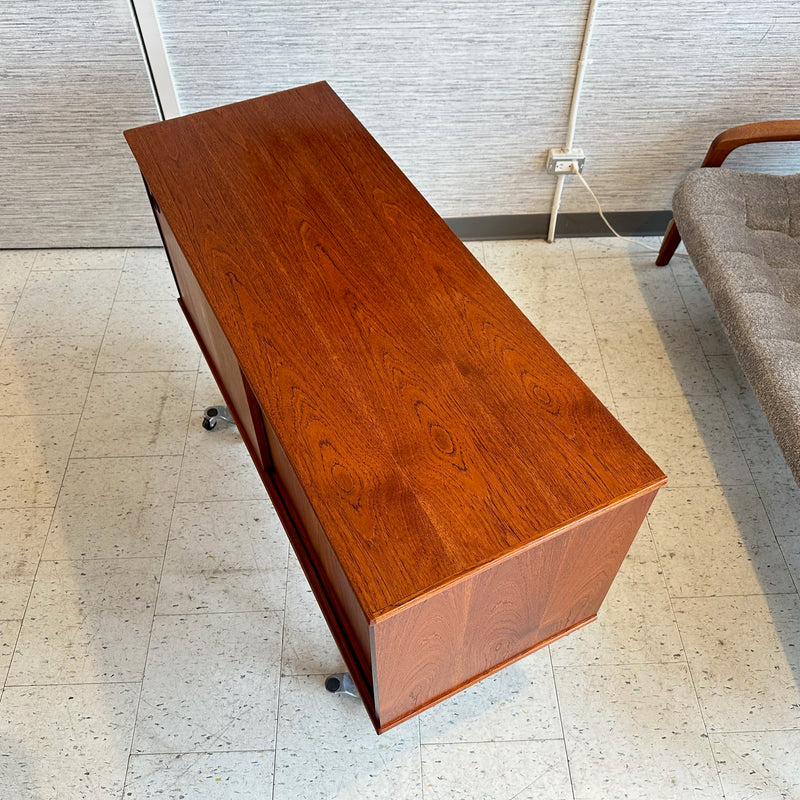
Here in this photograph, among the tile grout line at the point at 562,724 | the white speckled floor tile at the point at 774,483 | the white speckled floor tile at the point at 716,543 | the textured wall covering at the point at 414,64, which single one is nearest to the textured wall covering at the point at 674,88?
the textured wall covering at the point at 414,64

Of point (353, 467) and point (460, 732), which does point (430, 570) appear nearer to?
point (353, 467)

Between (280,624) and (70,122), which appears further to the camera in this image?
(70,122)

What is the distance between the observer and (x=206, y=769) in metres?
1.45

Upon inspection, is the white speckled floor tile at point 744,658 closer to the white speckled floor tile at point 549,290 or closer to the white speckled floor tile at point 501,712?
the white speckled floor tile at point 501,712

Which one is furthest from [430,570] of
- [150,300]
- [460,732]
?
[150,300]

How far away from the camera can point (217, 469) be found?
6.22 ft

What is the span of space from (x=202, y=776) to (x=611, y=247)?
1.98 m

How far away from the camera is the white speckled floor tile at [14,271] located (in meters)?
2.32

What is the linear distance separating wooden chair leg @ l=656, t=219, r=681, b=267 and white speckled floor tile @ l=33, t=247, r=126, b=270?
5.80ft

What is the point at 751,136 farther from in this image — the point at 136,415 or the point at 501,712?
the point at 136,415

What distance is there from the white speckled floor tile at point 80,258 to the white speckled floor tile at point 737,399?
190 cm

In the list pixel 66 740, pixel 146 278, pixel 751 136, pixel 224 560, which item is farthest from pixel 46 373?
pixel 751 136

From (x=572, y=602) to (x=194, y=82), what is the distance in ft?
5.68

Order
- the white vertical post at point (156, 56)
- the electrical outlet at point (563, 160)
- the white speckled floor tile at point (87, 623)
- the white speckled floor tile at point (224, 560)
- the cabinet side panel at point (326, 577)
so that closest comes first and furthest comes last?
1. the cabinet side panel at point (326, 577)
2. the white speckled floor tile at point (87, 623)
3. the white speckled floor tile at point (224, 560)
4. the white vertical post at point (156, 56)
5. the electrical outlet at point (563, 160)
